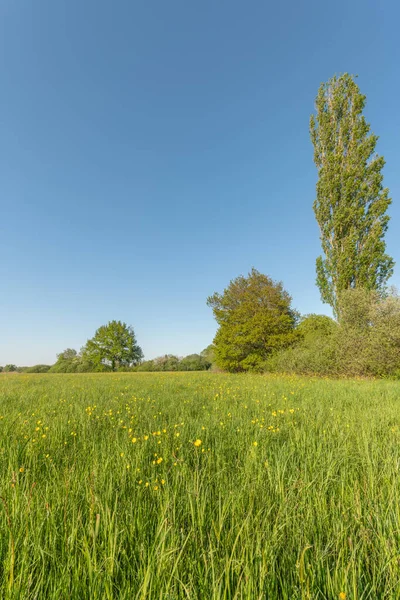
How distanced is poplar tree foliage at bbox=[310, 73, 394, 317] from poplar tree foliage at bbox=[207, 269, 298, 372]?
521cm

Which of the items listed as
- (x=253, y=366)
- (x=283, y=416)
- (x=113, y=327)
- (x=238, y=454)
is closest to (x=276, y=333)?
(x=253, y=366)

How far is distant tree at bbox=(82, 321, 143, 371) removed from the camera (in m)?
62.0

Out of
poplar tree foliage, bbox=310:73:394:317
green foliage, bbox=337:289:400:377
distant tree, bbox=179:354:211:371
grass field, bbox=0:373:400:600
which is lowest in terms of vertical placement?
distant tree, bbox=179:354:211:371

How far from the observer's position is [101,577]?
3.63 ft

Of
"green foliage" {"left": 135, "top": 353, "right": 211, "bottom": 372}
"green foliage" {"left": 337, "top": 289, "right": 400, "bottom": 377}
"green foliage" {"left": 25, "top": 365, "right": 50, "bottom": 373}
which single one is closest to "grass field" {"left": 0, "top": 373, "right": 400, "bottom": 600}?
"green foliage" {"left": 337, "top": 289, "right": 400, "bottom": 377}

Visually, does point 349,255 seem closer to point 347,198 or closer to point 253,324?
point 347,198

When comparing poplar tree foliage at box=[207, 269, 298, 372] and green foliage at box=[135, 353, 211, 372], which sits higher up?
poplar tree foliage at box=[207, 269, 298, 372]

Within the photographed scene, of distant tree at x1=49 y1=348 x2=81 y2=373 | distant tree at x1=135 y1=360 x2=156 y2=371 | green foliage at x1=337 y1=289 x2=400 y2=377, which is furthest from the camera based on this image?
distant tree at x1=49 y1=348 x2=81 y2=373

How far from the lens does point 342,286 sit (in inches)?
678

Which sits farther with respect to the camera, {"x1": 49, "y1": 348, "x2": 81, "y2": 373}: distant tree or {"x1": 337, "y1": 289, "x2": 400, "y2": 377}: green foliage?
{"x1": 49, "y1": 348, "x2": 81, "y2": 373}: distant tree

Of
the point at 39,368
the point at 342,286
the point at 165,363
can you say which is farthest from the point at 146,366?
the point at 342,286

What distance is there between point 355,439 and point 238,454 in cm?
159

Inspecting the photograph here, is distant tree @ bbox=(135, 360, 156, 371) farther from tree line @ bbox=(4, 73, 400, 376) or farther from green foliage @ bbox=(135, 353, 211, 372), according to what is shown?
tree line @ bbox=(4, 73, 400, 376)

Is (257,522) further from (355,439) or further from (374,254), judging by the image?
(374,254)
